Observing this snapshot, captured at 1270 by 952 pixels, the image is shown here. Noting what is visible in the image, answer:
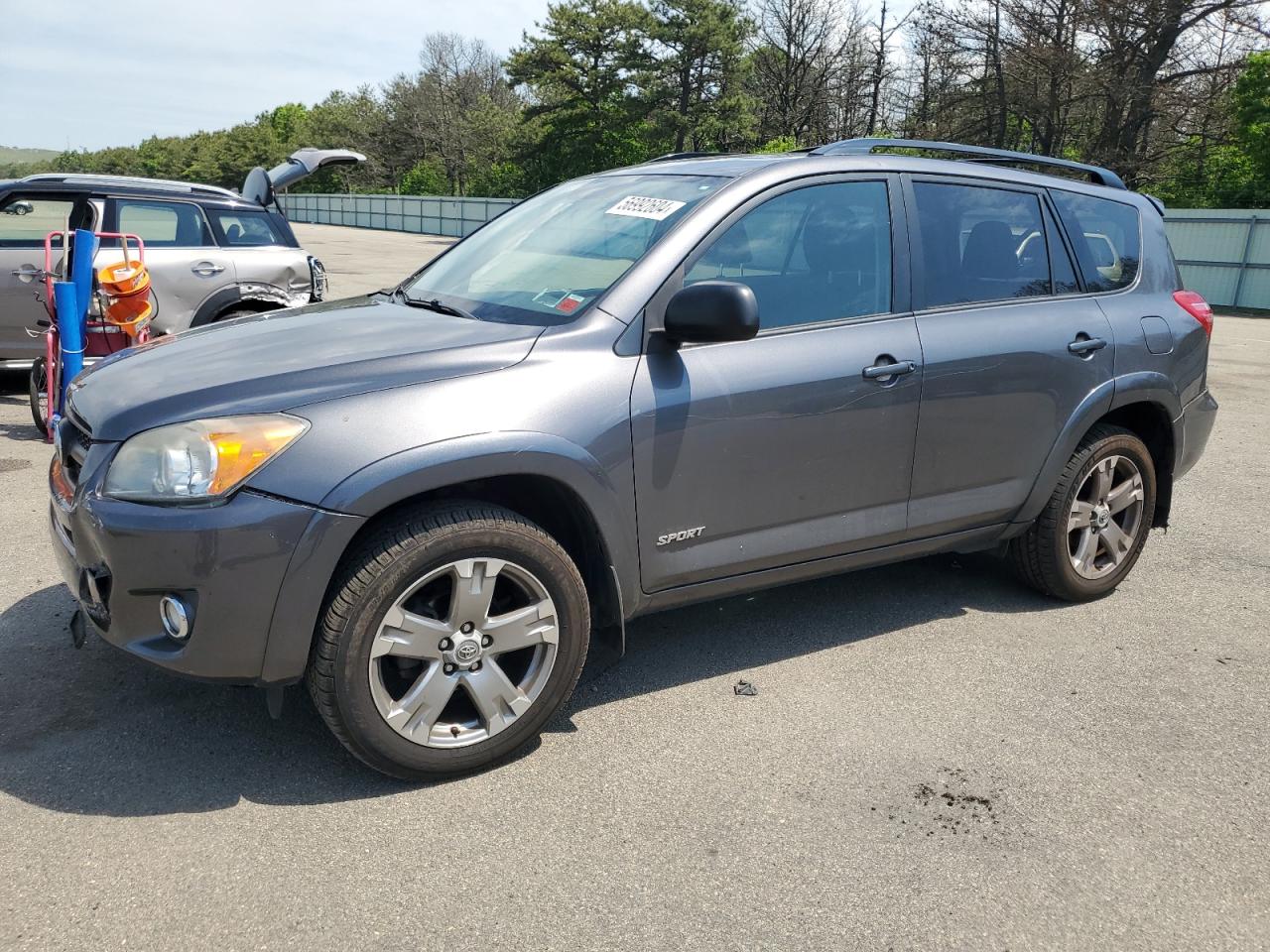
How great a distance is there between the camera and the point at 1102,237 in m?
4.50

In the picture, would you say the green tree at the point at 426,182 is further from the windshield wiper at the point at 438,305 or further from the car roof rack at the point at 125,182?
the windshield wiper at the point at 438,305

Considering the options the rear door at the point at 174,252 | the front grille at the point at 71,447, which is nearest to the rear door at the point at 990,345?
the front grille at the point at 71,447

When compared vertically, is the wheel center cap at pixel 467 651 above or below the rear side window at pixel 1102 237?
below

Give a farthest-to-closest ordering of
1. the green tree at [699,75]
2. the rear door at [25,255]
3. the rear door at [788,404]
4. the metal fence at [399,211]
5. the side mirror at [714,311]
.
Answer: the metal fence at [399,211]
the green tree at [699,75]
the rear door at [25,255]
the rear door at [788,404]
the side mirror at [714,311]

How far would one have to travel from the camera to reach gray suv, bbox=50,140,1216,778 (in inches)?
106

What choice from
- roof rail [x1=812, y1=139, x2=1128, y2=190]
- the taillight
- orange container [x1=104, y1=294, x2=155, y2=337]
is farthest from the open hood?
the taillight

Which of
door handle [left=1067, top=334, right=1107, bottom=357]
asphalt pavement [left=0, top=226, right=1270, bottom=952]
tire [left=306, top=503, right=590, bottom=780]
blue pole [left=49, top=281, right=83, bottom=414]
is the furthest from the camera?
blue pole [left=49, top=281, right=83, bottom=414]

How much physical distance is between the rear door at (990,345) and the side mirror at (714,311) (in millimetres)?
978

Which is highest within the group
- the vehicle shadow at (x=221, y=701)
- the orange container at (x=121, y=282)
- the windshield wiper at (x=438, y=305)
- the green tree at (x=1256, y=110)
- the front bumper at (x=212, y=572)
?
the green tree at (x=1256, y=110)

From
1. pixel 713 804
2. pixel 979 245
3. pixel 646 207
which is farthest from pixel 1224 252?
pixel 713 804

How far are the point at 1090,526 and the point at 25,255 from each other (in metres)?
7.44

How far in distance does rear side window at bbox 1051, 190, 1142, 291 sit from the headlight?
3.25 metres

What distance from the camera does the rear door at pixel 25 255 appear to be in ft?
25.5

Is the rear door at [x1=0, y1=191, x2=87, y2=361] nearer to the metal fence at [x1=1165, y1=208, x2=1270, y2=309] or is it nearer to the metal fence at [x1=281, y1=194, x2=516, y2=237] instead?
the metal fence at [x1=1165, y1=208, x2=1270, y2=309]
